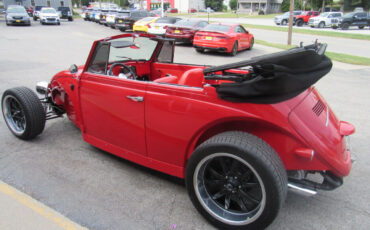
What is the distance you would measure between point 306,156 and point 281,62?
2.59 feet

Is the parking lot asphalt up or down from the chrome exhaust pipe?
down

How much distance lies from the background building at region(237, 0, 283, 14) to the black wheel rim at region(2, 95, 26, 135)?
87892 mm

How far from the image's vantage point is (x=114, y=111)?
3152mm

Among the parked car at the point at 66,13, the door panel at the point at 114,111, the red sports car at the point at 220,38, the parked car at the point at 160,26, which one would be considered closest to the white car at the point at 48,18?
the parked car at the point at 66,13

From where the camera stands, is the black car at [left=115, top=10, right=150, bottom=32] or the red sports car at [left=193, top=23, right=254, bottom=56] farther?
the black car at [left=115, top=10, right=150, bottom=32]

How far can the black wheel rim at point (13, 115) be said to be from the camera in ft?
13.6

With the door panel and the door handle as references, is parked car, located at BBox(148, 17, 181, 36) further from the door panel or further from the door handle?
the door handle

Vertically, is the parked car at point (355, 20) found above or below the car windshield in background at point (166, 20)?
above

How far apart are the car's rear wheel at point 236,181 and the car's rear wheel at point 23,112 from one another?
99.0 inches

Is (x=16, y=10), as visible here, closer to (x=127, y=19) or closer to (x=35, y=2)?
(x=127, y=19)

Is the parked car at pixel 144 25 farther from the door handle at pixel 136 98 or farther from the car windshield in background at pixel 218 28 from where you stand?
the door handle at pixel 136 98

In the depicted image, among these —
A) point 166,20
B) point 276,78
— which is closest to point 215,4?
point 166,20

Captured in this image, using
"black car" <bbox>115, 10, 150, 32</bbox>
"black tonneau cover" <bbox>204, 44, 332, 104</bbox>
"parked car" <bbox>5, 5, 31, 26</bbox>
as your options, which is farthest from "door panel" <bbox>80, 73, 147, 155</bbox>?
"parked car" <bbox>5, 5, 31, 26</bbox>

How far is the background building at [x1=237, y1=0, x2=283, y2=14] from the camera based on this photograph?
85.4 m
